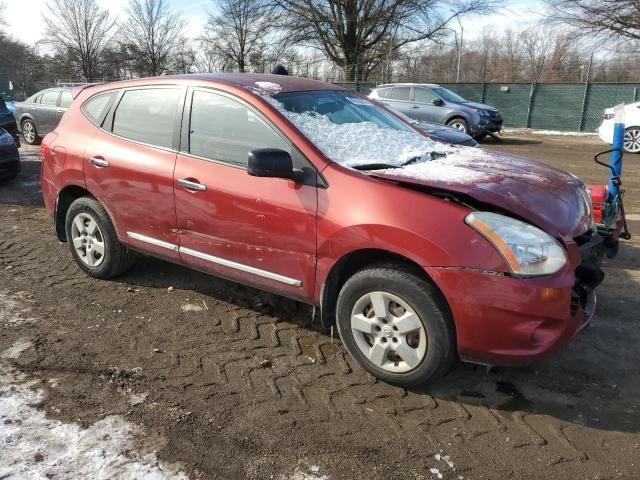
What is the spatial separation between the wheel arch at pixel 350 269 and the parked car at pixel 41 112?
1285cm

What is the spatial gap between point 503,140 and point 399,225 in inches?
625

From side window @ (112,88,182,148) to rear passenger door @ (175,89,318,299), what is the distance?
0.59 feet

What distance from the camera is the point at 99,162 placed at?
4.22 metres

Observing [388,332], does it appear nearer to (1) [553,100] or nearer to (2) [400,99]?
(2) [400,99]

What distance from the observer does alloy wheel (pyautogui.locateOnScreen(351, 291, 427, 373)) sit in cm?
291

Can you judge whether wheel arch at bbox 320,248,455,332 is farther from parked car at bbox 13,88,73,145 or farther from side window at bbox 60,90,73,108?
side window at bbox 60,90,73,108

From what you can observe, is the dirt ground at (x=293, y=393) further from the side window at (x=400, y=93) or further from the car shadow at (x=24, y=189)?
the side window at (x=400, y=93)

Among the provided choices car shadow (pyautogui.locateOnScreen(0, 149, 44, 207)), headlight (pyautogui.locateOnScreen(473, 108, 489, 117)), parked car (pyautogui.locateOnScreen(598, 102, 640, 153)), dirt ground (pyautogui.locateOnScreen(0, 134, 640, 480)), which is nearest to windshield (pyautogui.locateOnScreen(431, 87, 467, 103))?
headlight (pyautogui.locateOnScreen(473, 108, 489, 117))

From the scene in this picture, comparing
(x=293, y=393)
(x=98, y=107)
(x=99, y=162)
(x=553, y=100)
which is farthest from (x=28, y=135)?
(x=553, y=100)

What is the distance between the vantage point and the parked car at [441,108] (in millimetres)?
15336

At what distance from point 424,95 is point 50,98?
10.5 metres

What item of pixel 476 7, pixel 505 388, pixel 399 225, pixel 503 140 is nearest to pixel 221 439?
pixel 399 225

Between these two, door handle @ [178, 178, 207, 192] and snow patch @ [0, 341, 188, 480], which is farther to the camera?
door handle @ [178, 178, 207, 192]

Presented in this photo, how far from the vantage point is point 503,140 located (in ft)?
56.9
